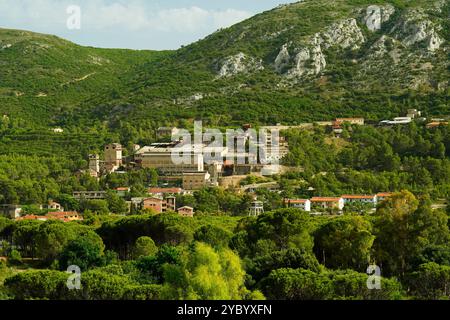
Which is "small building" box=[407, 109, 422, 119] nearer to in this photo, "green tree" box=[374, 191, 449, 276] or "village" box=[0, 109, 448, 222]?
"village" box=[0, 109, 448, 222]

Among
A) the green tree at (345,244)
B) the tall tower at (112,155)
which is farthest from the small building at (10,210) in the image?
the green tree at (345,244)

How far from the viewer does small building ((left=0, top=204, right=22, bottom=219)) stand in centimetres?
5103

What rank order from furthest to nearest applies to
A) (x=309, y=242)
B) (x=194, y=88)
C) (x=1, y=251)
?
(x=194, y=88), (x=1, y=251), (x=309, y=242)

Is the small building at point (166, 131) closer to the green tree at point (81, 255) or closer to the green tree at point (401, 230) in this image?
the green tree at point (81, 255)

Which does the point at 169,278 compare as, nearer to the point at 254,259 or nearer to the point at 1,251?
the point at 254,259

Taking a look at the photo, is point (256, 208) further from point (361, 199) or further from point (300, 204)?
point (361, 199)

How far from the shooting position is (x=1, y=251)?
119 feet

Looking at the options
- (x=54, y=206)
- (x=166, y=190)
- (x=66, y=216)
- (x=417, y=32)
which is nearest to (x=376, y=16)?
(x=417, y=32)

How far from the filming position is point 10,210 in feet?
171

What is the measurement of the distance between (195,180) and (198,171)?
1605 mm

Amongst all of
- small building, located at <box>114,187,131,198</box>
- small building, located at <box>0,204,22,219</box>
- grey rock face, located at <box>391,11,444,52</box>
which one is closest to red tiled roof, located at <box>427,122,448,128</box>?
small building, located at <box>114,187,131,198</box>

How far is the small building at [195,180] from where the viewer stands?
57.8 metres

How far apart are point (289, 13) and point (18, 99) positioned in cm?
3694

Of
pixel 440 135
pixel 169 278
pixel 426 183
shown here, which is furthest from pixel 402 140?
pixel 169 278
